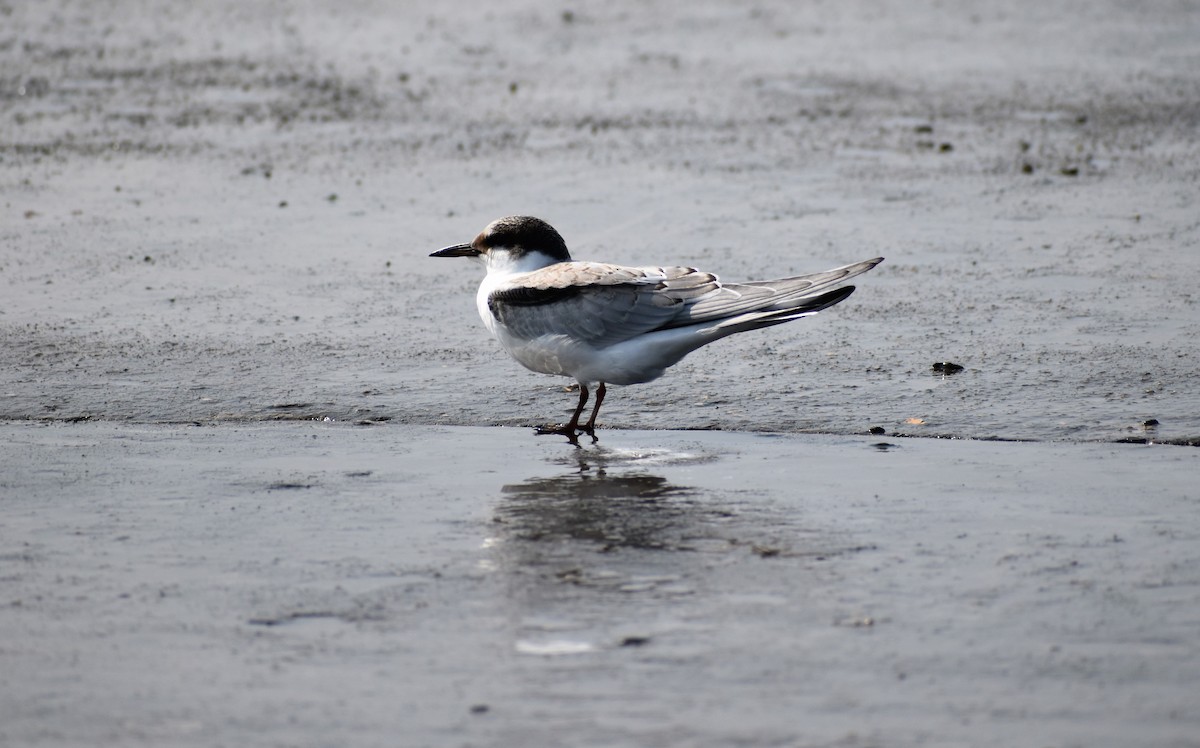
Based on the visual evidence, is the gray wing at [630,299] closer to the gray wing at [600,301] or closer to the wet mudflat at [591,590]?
the gray wing at [600,301]

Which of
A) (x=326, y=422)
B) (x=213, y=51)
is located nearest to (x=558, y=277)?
(x=326, y=422)

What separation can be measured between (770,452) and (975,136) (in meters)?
7.16

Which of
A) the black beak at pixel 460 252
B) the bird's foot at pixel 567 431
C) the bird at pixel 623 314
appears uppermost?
the black beak at pixel 460 252

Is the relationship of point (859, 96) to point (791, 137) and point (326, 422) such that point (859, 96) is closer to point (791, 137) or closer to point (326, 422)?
point (791, 137)

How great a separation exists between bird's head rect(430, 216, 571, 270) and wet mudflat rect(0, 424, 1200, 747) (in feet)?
3.79

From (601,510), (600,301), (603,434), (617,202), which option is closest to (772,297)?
(600,301)

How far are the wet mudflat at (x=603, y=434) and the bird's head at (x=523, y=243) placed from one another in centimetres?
54

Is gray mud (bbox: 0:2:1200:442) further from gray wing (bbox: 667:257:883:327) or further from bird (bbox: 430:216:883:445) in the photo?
gray wing (bbox: 667:257:883:327)

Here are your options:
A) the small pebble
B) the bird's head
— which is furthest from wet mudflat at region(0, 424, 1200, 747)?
the bird's head

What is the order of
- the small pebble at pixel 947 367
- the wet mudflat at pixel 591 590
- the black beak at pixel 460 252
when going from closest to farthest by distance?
the wet mudflat at pixel 591 590
the small pebble at pixel 947 367
the black beak at pixel 460 252

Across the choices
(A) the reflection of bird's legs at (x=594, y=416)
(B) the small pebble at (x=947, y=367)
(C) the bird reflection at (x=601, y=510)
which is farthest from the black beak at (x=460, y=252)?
(B) the small pebble at (x=947, y=367)

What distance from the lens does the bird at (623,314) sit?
6367 millimetres

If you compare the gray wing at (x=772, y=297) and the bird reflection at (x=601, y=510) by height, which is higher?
the gray wing at (x=772, y=297)

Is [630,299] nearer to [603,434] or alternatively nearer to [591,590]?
[603,434]
